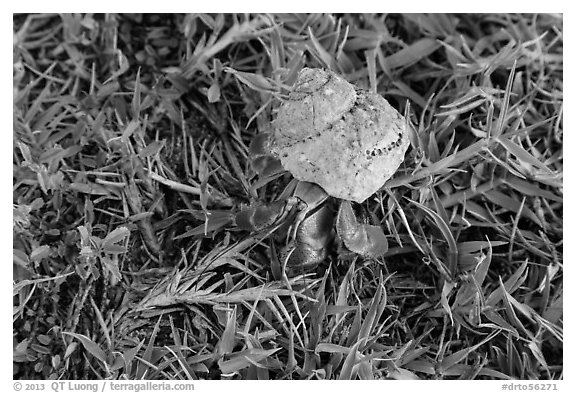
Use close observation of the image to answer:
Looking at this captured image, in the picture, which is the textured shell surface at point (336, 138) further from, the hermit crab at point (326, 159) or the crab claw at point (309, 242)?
the crab claw at point (309, 242)

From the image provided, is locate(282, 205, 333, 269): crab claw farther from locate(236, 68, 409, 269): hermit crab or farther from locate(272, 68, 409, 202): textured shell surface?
locate(272, 68, 409, 202): textured shell surface

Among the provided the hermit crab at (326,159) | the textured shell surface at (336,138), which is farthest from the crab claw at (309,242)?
the textured shell surface at (336,138)

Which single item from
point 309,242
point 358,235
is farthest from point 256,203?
point 358,235

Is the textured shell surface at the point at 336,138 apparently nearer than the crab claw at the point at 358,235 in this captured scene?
Yes

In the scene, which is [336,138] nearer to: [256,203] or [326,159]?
[326,159]

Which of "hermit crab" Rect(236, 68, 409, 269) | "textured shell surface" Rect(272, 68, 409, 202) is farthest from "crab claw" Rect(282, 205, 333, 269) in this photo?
"textured shell surface" Rect(272, 68, 409, 202)

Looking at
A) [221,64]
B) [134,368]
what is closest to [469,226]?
[221,64]
